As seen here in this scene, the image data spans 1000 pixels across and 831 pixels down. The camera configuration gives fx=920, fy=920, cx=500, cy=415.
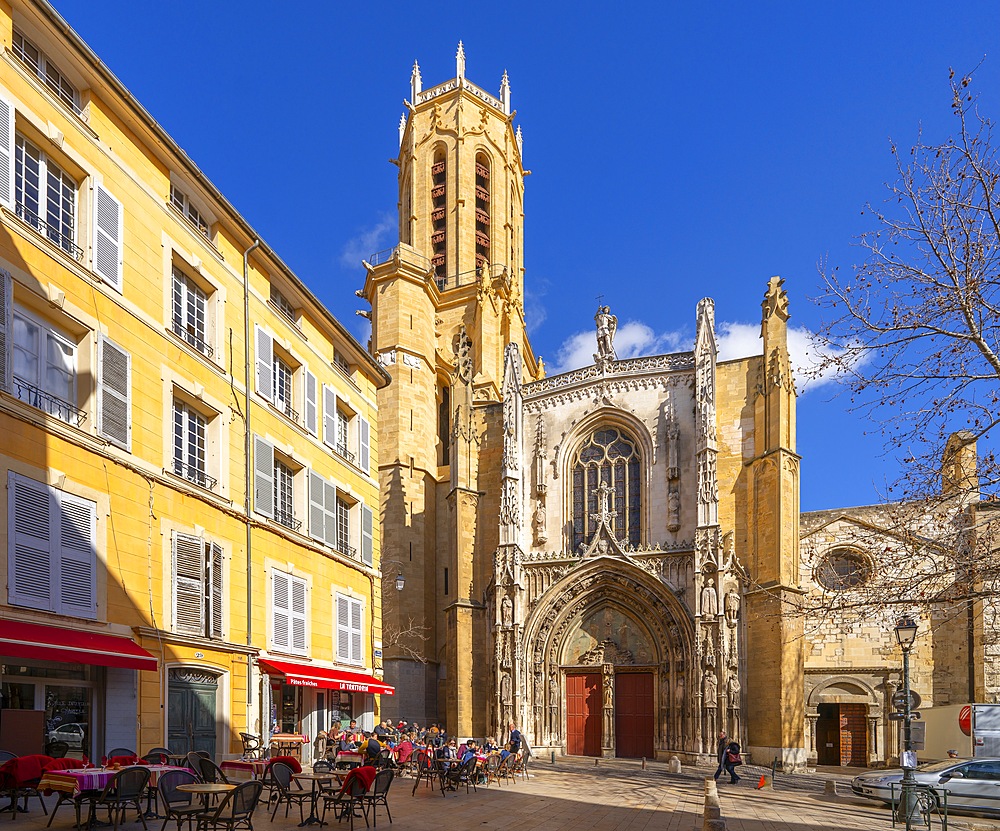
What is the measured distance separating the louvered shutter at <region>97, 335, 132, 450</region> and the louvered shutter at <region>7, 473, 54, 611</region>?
1.61 m

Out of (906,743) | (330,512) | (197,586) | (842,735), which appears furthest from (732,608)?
(197,586)

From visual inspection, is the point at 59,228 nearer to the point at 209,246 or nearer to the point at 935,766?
the point at 209,246

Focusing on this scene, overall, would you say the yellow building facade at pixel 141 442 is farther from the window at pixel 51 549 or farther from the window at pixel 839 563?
the window at pixel 839 563

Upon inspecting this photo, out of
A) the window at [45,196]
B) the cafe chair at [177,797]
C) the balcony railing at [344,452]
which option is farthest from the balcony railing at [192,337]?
the cafe chair at [177,797]

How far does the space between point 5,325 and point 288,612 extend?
351 inches

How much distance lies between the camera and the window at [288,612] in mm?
18031

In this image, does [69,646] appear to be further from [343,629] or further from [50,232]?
[343,629]

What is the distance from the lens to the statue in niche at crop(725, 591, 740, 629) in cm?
2872

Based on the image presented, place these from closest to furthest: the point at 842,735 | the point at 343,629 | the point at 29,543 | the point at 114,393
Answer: the point at 29,543
the point at 114,393
the point at 343,629
the point at 842,735

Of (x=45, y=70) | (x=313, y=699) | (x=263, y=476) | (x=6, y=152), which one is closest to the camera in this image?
(x=6, y=152)

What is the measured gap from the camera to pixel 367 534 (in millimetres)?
23719

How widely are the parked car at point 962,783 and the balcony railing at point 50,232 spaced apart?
16.0 m

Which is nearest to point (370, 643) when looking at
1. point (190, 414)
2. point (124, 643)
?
point (190, 414)

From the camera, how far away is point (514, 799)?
54.0 feet
